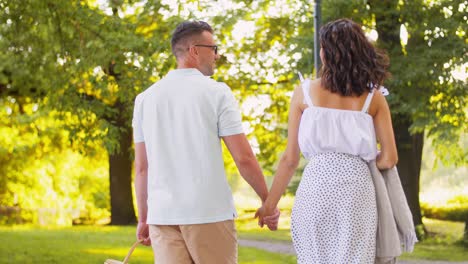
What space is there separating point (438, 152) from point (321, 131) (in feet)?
57.4

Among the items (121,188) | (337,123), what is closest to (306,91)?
(337,123)

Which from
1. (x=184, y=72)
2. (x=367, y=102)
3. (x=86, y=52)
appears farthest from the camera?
(x=86, y=52)

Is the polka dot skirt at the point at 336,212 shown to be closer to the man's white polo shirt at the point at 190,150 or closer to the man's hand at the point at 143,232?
the man's white polo shirt at the point at 190,150

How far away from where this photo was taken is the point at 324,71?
187 inches

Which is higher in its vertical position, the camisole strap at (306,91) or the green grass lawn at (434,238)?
the camisole strap at (306,91)

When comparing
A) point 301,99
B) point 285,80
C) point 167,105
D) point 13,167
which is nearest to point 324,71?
point 301,99

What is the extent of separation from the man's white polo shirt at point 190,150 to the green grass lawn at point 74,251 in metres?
10.5

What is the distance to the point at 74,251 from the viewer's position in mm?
16906

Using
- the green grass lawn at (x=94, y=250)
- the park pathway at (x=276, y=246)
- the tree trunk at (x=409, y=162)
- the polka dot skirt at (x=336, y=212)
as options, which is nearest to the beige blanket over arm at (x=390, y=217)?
the polka dot skirt at (x=336, y=212)

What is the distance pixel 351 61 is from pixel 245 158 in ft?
2.32

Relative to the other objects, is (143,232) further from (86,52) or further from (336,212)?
(86,52)

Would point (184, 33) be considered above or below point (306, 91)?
above

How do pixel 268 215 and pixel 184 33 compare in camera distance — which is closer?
pixel 184 33

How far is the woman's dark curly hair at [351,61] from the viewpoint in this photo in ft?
15.3
